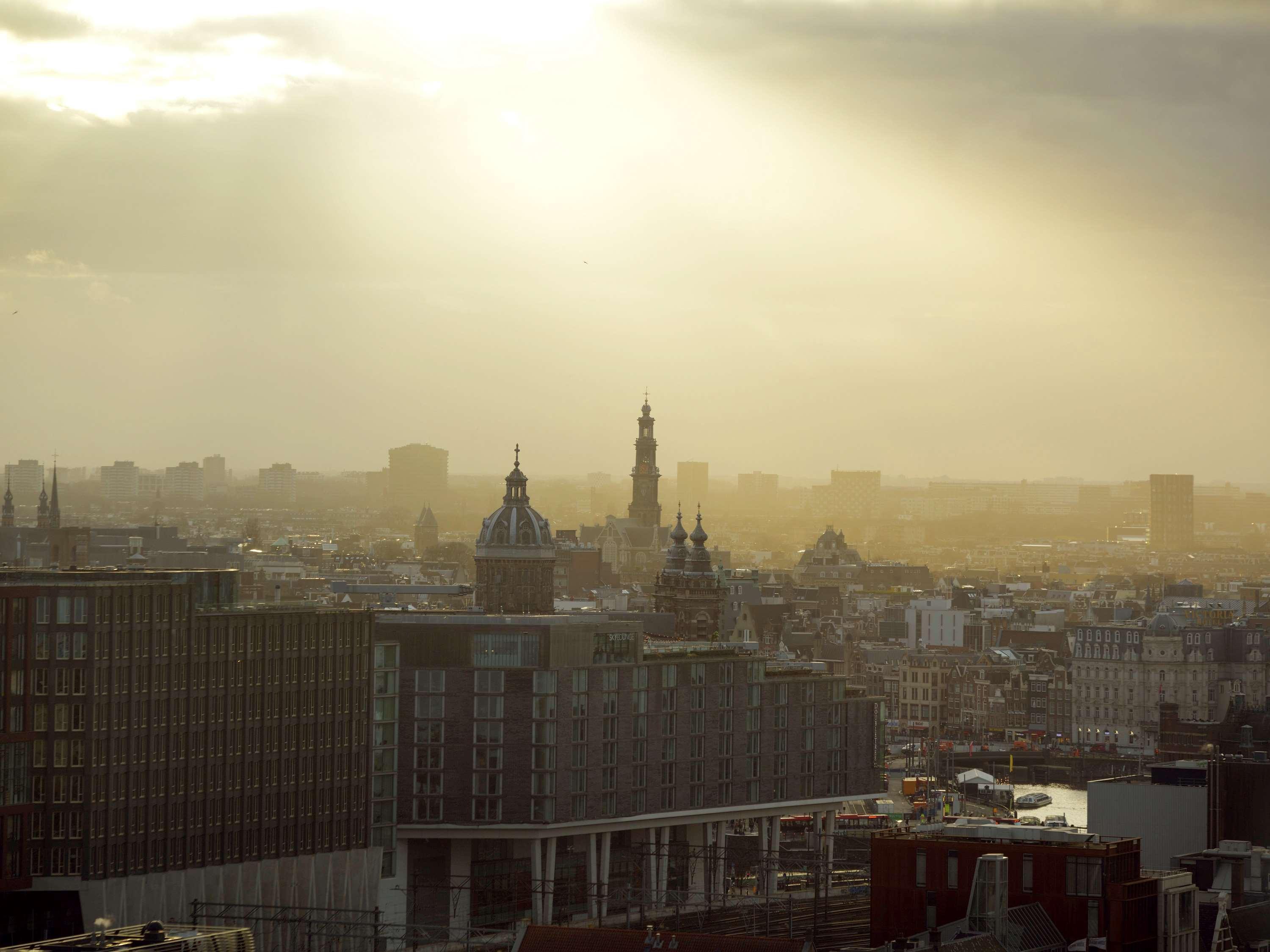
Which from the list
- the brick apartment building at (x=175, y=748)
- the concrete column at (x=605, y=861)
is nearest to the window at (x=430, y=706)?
the brick apartment building at (x=175, y=748)

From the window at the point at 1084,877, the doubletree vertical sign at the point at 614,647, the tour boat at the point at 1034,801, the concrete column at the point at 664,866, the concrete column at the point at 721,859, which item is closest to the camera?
the window at the point at 1084,877

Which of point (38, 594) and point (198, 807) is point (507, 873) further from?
point (38, 594)

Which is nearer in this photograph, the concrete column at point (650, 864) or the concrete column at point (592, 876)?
the concrete column at point (592, 876)

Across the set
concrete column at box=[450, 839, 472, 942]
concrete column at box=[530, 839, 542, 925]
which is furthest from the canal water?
concrete column at box=[450, 839, 472, 942]

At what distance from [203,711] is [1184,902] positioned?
27527 mm

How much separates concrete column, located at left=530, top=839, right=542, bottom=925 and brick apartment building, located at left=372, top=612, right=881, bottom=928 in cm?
7

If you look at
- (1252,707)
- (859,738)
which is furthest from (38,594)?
(1252,707)

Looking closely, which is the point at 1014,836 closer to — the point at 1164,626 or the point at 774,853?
the point at 774,853

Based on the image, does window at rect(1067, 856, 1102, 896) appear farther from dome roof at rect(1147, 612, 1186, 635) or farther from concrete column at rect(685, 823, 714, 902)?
dome roof at rect(1147, 612, 1186, 635)

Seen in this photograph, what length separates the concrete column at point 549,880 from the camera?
81500mm

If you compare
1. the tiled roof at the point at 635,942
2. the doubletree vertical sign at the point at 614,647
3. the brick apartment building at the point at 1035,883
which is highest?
the doubletree vertical sign at the point at 614,647

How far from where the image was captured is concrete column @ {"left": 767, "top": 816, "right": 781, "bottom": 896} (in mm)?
89375

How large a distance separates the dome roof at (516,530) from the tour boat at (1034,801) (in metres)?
31.2

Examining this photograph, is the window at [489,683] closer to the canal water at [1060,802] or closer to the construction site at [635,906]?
the construction site at [635,906]
